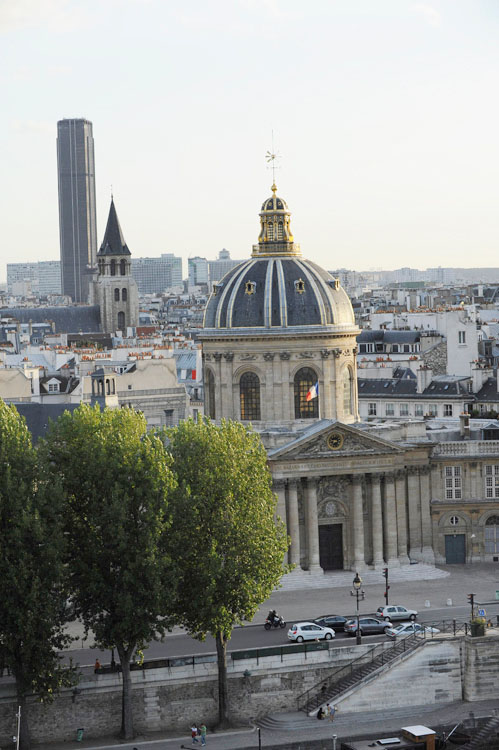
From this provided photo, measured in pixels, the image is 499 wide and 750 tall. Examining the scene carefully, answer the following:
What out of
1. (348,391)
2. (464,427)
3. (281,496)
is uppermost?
(348,391)

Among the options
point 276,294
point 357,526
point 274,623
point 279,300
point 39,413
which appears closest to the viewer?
point 274,623

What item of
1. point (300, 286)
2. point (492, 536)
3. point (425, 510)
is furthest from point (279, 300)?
point (492, 536)

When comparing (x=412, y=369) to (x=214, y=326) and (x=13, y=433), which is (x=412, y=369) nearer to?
(x=214, y=326)

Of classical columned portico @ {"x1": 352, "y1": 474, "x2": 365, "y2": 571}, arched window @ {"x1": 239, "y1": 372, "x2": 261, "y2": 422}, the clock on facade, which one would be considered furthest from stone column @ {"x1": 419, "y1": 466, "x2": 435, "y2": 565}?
arched window @ {"x1": 239, "y1": 372, "x2": 261, "y2": 422}

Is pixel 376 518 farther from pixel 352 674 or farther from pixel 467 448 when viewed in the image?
pixel 352 674

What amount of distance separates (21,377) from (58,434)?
50705 mm

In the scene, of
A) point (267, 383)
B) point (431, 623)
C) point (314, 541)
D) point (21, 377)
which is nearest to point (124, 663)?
point (431, 623)

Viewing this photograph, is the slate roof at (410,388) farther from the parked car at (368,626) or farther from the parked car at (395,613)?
the parked car at (368,626)

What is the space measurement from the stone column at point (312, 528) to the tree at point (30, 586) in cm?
2219

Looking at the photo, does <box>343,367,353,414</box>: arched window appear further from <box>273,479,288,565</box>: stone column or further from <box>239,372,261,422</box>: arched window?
<box>273,479,288,565</box>: stone column

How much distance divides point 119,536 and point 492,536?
29.2 m

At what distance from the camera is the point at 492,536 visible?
8669cm

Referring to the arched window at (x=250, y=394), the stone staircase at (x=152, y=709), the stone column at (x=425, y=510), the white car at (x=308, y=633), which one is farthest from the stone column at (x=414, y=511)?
the stone staircase at (x=152, y=709)

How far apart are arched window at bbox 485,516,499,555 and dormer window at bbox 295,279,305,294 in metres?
15.2
